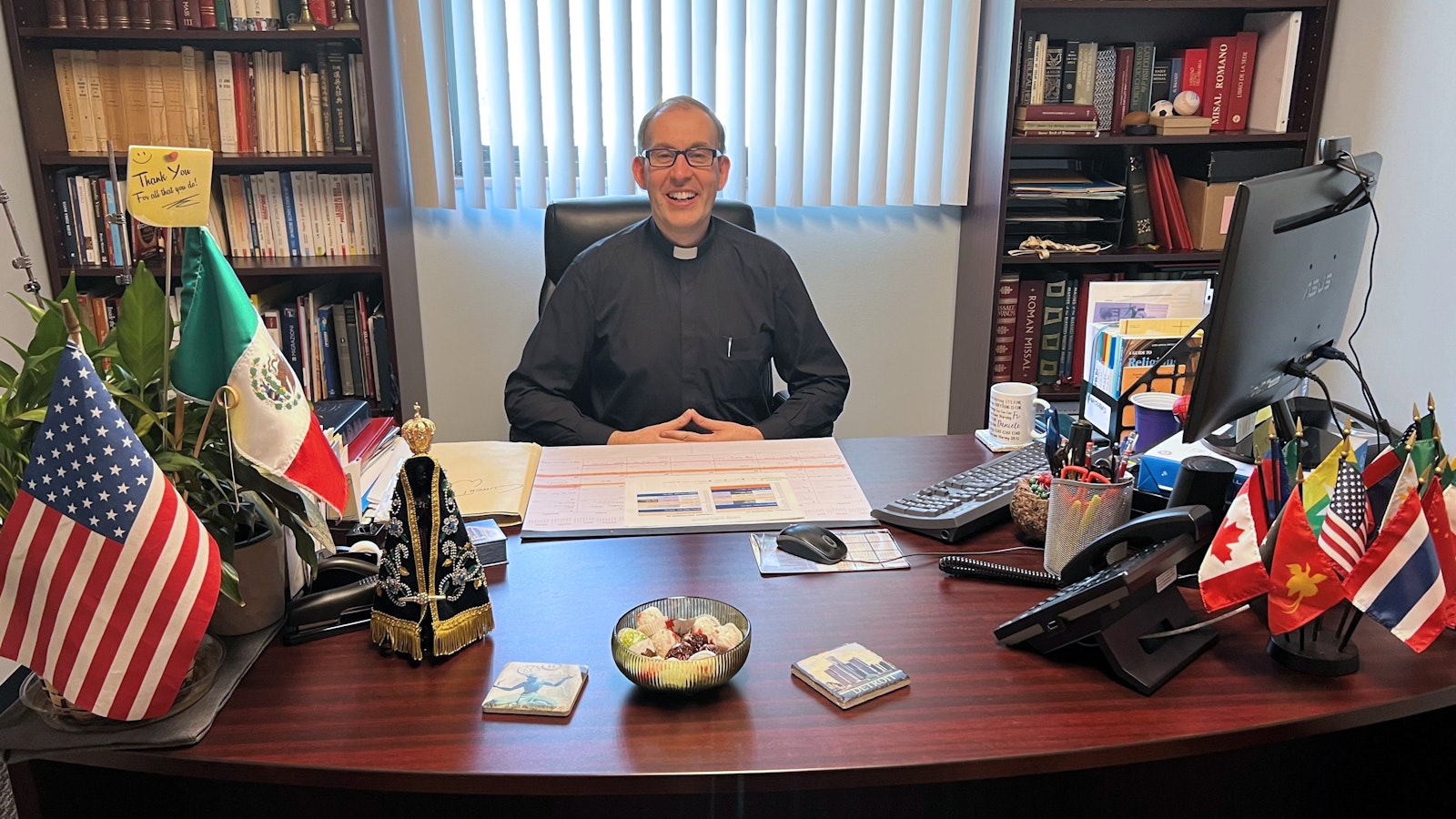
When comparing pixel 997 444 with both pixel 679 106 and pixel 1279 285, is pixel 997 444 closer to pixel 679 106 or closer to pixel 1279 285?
pixel 1279 285

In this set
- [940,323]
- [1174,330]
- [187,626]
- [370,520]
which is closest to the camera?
[187,626]

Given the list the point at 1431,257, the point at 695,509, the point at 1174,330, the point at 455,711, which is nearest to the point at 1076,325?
the point at 1431,257

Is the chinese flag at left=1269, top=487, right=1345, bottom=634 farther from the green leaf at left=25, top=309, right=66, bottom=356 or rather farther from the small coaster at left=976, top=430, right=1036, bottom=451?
the green leaf at left=25, top=309, right=66, bottom=356

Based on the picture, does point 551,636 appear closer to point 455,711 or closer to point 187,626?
point 455,711

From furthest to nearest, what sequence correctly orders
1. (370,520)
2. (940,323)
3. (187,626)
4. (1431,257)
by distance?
(940,323) → (1431,257) → (370,520) → (187,626)

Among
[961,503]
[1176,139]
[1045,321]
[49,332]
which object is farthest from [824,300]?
[49,332]

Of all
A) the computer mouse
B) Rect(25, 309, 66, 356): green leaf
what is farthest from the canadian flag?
Rect(25, 309, 66, 356): green leaf

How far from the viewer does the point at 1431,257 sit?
245 centimetres

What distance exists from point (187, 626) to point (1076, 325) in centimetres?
264

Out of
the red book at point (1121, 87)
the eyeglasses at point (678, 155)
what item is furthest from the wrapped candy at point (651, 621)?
the red book at point (1121, 87)

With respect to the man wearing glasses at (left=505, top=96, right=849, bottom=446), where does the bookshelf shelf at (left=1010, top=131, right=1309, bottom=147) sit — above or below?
above

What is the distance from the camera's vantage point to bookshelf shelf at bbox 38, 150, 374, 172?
258 cm

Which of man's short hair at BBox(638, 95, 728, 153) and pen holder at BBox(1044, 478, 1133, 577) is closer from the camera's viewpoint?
pen holder at BBox(1044, 478, 1133, 577)

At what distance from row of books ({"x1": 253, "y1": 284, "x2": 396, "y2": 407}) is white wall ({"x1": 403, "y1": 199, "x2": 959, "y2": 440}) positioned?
0.13m
